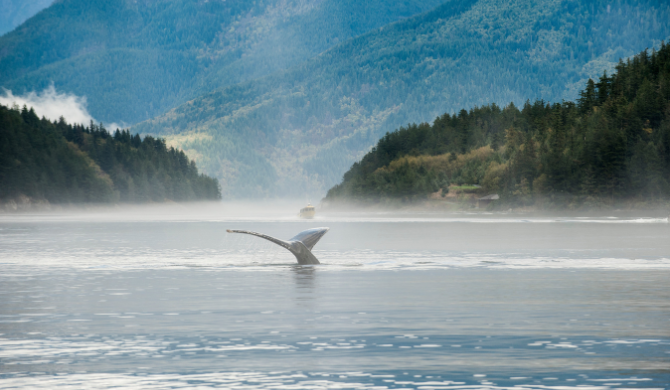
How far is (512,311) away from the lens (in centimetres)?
3225

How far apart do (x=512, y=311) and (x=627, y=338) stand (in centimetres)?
666

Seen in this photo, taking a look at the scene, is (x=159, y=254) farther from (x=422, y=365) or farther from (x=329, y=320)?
(x=422, y=365)

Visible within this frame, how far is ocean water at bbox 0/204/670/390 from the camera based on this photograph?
21062mm

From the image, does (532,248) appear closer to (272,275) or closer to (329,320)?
(272,275)

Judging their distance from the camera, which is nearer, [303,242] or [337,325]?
[337,325]

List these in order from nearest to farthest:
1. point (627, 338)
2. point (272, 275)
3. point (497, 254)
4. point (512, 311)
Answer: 1. point (627, 338)
2. point (512, 311)
3. point (272, 275)
4. point (497, 254)

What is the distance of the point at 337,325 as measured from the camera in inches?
1139

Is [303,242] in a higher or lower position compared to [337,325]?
higher

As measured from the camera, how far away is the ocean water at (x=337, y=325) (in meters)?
21.1

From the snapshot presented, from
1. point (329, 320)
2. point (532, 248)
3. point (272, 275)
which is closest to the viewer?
point (329, 320)

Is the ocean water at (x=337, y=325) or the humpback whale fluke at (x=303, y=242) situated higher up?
the humpback whale fluke at (x=303, y=242)

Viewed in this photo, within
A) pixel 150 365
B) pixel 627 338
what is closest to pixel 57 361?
pixel 150 365

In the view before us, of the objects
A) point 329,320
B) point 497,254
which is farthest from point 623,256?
point 329,320

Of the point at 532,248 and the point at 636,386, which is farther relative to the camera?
the point at 532,248
